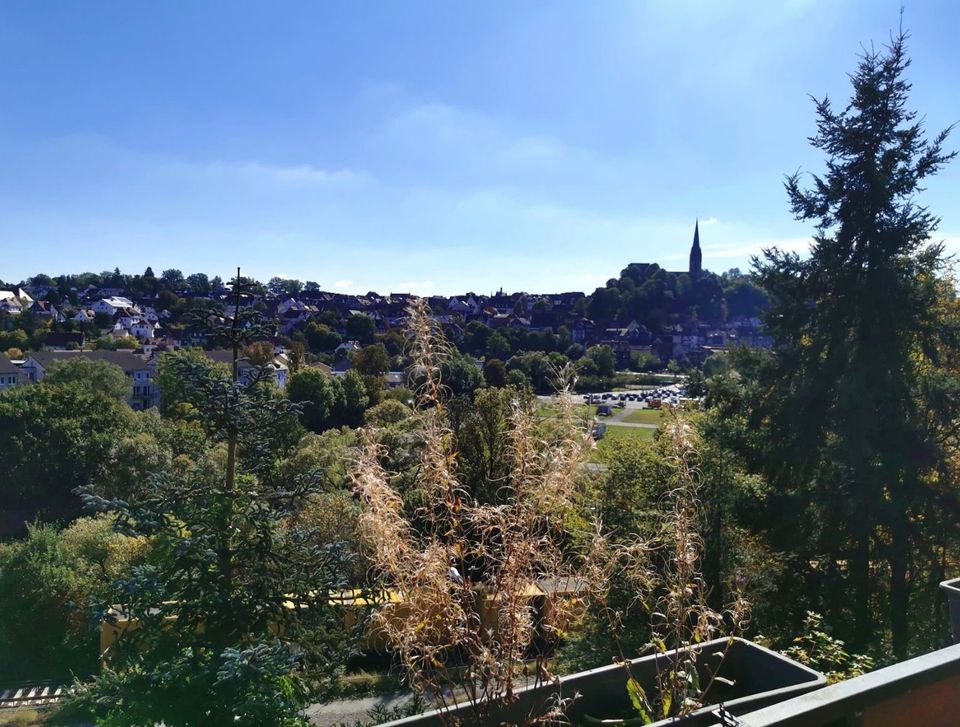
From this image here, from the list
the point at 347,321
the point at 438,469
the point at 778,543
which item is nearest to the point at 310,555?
the point at 438,469

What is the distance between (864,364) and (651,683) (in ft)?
28.3

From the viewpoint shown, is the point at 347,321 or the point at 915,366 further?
the point at 347,321

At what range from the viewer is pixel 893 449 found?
9.61m

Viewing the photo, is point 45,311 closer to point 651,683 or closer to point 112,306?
point 112,306

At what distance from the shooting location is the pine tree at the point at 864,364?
9641mm

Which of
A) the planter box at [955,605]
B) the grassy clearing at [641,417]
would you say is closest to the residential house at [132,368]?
the grassy clearing at [641,417]

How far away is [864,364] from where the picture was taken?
32.6 ft

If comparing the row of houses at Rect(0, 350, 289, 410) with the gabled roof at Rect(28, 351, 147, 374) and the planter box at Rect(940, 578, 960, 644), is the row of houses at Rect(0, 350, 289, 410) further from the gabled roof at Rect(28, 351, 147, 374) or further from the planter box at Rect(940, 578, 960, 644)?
the planter box at Rect(940, 578, 960, 644)

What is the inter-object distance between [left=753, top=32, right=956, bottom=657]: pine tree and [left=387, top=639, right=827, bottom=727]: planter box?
299 inches

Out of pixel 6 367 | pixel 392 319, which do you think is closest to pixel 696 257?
pixel 392 319

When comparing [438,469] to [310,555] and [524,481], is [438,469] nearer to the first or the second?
[524,481]

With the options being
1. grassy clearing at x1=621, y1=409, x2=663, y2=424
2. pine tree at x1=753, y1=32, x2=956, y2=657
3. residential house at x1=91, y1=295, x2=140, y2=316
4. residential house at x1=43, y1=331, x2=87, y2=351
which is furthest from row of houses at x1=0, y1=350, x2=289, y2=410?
pine tree at x1=753, y1=32, x2=956, y2=657

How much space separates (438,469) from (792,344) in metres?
9.85

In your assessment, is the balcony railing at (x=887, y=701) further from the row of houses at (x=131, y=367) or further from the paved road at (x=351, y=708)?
the row of houses at (x=131, y=367)
